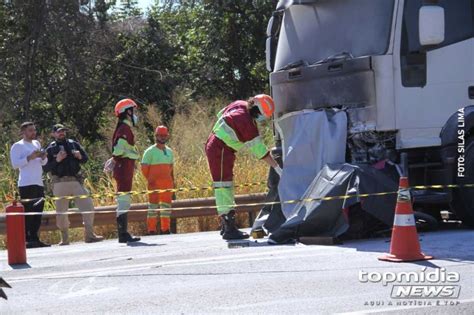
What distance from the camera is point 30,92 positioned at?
24.1m

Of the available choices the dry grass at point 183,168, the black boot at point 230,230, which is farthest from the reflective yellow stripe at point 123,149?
the dry grass at point 183,168

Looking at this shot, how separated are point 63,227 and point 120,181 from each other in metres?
1.74

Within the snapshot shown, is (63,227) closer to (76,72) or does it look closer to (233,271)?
(233,271)

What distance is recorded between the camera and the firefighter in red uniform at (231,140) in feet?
39.2

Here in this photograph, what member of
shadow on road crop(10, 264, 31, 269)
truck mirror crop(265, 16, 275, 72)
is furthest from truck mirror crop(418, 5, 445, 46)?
shadow on road crop(10, 264, 31, 269)

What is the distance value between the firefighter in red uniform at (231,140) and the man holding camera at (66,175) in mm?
3138

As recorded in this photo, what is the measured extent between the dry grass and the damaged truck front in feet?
16.7

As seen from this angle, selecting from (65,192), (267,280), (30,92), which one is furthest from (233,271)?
(30,92)

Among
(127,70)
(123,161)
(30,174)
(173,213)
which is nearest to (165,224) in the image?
(173,213)

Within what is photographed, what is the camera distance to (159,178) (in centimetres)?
1561

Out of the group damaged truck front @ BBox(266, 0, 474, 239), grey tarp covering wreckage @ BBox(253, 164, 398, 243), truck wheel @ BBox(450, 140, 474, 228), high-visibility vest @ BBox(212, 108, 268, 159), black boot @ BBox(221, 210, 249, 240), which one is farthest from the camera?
black boot @ BBox(221, 210, 249, 240)

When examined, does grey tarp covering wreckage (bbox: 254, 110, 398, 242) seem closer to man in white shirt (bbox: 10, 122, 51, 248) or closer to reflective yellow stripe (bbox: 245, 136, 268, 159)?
reflective yellow stripe (bbox: 245, 136, 268, 159)

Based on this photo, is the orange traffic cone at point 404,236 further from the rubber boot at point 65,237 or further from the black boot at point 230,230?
the rubber boot at point 65,237

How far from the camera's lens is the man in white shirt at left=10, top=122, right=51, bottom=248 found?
1384 centimetres
